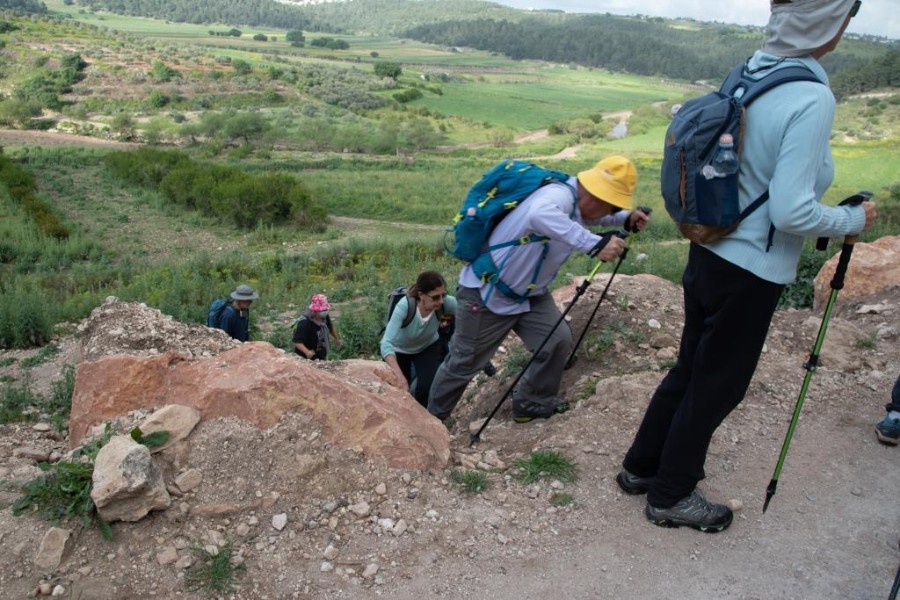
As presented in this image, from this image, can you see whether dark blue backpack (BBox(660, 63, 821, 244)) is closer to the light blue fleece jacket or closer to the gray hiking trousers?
the light blue fleece jacket

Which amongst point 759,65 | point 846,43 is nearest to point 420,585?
point 759,65

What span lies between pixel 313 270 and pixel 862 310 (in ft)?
42.7

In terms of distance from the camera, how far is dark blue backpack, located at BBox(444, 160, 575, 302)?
4082 mm

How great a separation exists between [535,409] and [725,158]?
8.46 ft

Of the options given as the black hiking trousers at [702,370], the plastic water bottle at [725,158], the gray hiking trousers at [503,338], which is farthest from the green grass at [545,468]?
the plastic water bottle at [725,158]

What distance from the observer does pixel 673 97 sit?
115312 mm

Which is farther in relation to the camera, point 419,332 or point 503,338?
point 419,332

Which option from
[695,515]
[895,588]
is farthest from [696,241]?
[895,588]

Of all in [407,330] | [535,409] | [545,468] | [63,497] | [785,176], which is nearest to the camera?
[785,176]

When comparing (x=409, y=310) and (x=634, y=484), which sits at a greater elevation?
(x=409, y=310)

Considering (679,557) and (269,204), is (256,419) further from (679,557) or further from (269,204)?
(269,204)

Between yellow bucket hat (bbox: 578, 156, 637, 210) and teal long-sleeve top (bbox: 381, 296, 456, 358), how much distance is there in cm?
196

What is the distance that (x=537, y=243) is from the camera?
4.11 meters

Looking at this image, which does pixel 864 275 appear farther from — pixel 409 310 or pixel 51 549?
pixel 51 549
